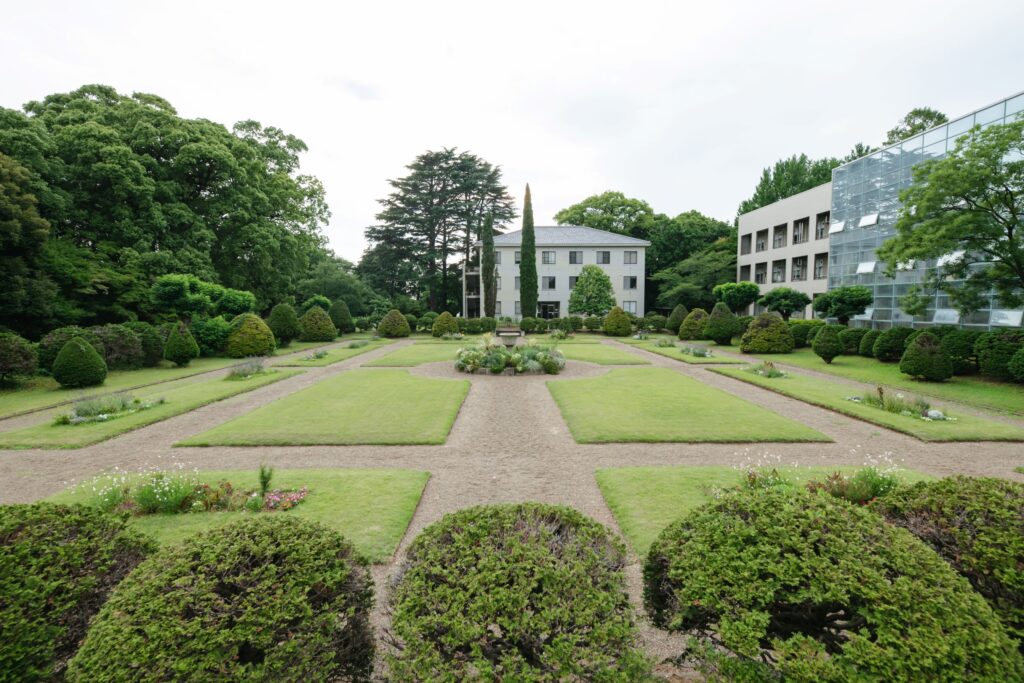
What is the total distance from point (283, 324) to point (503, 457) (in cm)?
2628

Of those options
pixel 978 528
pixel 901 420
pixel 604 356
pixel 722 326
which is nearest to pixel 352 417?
pixel 978 528

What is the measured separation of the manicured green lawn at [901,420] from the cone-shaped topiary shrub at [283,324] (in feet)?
89.2

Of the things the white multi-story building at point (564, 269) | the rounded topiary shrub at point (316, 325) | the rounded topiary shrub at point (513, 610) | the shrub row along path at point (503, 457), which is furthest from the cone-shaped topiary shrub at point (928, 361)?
the white multi-story building at point (564, 269)

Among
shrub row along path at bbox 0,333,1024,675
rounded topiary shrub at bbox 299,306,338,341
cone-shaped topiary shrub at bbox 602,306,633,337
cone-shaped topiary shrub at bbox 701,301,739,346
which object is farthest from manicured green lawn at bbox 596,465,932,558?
cone-shaped topiary shrub at bbox 602,306,633,337

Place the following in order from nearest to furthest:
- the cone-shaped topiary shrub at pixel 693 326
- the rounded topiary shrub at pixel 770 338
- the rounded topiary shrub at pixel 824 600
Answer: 1. the rounded topiary shrub at pixel 824 600
2. the rounded topiary shrub at pixel 770 338
3. the cone-shaped topiary shrub at pixel 693 326

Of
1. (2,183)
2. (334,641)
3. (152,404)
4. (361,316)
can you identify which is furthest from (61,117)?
(334,641)

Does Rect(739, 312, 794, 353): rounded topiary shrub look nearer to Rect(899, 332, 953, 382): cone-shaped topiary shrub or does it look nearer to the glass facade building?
the glass facade building

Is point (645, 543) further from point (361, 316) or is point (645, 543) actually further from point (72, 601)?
point (361, 316)

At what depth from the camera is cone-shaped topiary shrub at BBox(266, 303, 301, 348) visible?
30125 millimetres

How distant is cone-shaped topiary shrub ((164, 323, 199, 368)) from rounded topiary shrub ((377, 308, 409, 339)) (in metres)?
17.6

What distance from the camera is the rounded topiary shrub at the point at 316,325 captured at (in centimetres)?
3362

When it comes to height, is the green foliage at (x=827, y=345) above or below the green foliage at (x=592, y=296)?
below

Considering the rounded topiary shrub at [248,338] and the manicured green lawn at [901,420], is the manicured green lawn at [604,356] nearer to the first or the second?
the manicured green lawn at [901,420]

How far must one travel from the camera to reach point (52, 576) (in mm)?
2666
